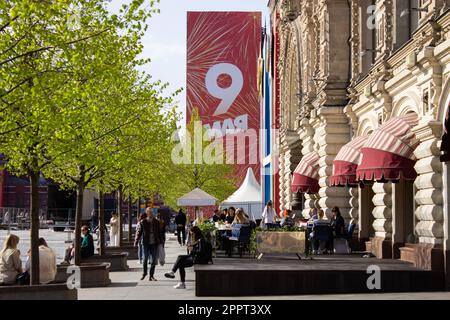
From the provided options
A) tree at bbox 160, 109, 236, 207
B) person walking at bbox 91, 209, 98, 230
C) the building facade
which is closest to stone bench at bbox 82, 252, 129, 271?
the building facade

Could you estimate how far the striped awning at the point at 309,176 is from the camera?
3697 centimetres

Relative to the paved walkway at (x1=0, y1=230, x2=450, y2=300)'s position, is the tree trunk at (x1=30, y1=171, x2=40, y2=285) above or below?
above

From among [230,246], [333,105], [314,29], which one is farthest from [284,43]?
[230,246]

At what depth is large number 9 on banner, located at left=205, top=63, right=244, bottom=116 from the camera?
107 meters

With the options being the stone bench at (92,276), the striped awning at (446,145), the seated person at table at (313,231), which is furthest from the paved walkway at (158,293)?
the seated person at table at (313,231)

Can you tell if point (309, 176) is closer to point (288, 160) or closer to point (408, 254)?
point (288, 160)

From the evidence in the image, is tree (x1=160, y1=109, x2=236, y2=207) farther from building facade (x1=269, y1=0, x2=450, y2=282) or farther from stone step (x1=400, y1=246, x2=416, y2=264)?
stone step (x1=400, y1=246, x2=416, y2=264)

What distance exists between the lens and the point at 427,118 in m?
20.6

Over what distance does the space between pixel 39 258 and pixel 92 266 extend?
434 cm

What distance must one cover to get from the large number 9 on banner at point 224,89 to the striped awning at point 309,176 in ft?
230

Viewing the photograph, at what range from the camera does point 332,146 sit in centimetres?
3403

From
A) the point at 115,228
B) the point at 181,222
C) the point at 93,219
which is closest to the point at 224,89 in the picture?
the point at 93,219

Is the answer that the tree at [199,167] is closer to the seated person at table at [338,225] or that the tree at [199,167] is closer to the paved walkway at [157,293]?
the seated person at table at [338,225]

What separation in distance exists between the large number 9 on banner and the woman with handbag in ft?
294
